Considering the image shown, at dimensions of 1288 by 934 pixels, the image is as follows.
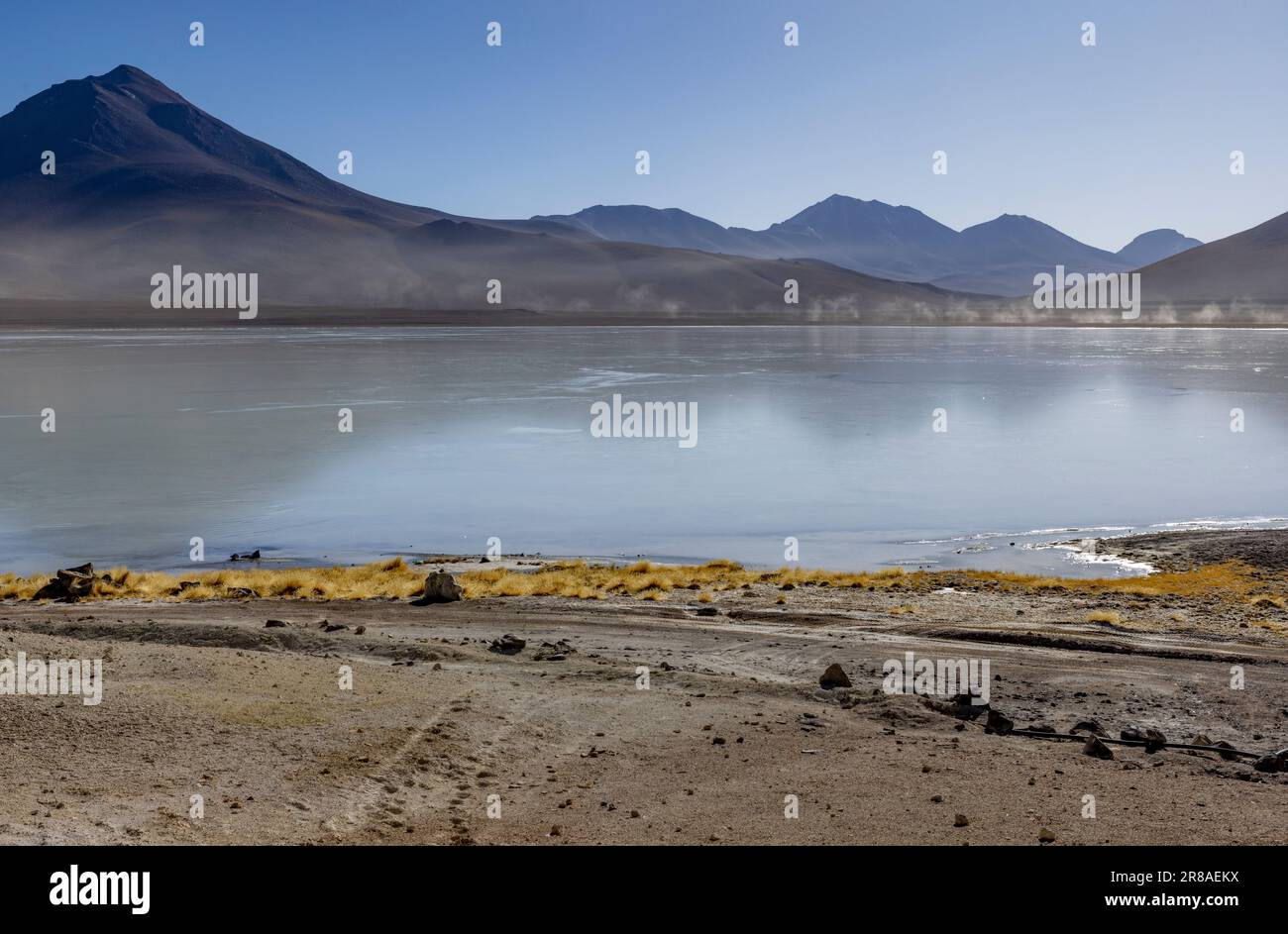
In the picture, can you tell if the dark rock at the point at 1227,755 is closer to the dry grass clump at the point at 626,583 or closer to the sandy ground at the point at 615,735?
the sandy ground at the point at 615,735

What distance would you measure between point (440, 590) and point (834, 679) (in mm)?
4991

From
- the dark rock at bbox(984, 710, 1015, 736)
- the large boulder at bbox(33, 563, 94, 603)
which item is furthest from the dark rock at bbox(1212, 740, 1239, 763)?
the large boulder at bbox(33, 563, 94, 603)

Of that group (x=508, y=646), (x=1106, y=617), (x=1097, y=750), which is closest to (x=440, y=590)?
(x=508, y=646)

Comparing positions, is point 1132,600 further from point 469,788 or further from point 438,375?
point 438,375

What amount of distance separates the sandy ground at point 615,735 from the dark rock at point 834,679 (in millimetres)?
160

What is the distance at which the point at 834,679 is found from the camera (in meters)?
8.84

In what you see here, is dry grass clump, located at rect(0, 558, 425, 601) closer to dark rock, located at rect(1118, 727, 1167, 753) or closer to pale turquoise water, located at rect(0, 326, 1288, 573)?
pale turquoise water, located at rect(0, 326, 1288, 573)

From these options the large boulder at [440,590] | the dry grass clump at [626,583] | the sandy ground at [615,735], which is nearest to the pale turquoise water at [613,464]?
the dry grass clump at [626,583]

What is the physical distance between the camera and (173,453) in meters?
24.3

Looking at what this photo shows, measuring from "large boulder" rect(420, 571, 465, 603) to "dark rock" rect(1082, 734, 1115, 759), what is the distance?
7.02 m

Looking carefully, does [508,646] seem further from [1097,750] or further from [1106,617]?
[1106,617]

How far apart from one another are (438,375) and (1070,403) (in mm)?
24575

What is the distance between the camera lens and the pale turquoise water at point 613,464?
1719 cm
